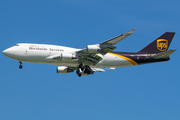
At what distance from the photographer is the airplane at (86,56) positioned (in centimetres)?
4509

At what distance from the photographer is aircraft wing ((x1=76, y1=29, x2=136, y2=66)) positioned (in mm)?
42062

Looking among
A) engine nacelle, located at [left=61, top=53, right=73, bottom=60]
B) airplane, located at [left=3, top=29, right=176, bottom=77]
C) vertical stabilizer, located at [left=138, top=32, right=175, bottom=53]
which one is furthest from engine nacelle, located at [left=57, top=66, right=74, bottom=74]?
vertical stabilizer, located at [left=138, top=32, right=175, bottom=53]

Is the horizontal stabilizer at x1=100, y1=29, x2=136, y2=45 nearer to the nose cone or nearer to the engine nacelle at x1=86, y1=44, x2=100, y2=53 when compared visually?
the engine nacelle at x1=86, y1=44, x2=100, y2=53

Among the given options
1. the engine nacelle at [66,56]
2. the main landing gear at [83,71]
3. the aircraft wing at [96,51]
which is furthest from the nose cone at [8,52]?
the main landing gear at [83,71]

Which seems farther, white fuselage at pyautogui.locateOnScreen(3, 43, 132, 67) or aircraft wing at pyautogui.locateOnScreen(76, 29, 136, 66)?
white fuselage at pyautogui.locateOnScreen(3, 43, 132, 67)

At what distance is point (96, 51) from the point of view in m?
44.2

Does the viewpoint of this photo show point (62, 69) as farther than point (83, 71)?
Yes

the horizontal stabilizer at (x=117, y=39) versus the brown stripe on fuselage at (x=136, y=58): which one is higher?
the horizontal stabilizer at (x=117, y=39)

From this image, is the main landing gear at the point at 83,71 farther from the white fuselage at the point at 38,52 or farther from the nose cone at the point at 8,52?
the nose cone at the point at 8,52

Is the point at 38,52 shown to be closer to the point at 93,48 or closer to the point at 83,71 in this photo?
the point at 93,48

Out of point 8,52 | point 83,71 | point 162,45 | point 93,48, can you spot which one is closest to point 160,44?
point 162,45

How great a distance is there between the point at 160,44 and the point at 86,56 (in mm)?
15172

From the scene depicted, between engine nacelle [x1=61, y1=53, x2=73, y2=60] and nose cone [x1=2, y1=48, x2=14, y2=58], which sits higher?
nose cone [x1=2, y1=48, x2=14, y2=58]

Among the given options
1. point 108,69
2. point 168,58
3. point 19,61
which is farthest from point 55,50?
point 168,58
